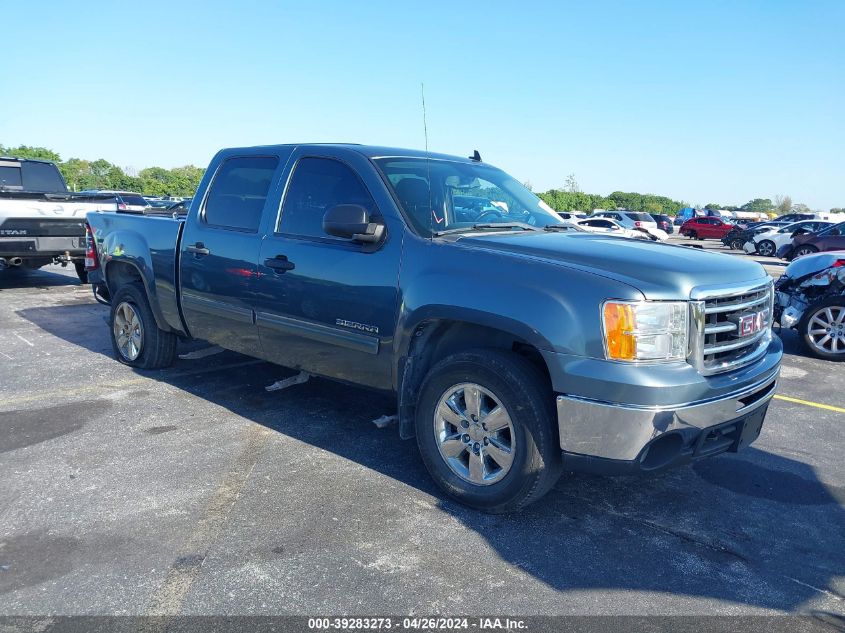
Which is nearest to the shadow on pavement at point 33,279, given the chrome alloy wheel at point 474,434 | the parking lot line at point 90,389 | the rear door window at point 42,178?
the rear door window at point 42,178

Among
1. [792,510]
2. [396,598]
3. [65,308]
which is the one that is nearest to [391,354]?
[396,598]

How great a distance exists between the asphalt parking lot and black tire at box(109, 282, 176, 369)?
2.48ft

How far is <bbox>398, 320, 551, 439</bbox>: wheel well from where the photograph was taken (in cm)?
370

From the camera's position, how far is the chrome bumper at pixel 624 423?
3080 millimetres

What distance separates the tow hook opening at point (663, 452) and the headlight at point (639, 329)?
39 centimetres

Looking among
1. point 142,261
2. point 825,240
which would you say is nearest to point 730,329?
point 142,261

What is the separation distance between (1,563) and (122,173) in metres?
57.4

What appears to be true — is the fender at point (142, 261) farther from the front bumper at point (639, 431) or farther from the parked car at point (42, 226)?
the parked car at point (42, 226)

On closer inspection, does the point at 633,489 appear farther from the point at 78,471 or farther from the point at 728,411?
the point at 78,471

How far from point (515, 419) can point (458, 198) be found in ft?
5.63

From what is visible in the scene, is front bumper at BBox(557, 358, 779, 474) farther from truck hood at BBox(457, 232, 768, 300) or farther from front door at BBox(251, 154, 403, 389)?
front door at BBox(251, 154, 403, 389)

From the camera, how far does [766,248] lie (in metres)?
28.0

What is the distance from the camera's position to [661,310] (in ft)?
10.3

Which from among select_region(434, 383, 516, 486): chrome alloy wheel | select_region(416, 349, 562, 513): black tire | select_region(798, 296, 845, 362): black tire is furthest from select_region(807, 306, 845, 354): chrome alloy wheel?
select_region(434, 383, 516, 486): chrome alloy wheel
